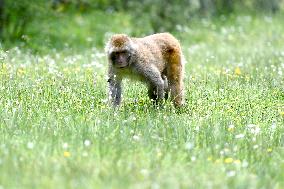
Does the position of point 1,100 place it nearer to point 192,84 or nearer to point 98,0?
point 192,84

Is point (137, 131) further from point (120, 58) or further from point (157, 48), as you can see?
point (157, 48)

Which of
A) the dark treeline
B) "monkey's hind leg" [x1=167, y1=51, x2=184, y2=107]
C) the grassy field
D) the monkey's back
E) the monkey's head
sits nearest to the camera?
the grassy field

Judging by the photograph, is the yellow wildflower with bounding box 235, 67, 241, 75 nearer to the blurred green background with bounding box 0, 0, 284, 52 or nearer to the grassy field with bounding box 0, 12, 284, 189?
the grassy field with bounding box 0, 12, 284, 189

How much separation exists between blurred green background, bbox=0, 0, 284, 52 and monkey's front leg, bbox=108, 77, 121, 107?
5152mm

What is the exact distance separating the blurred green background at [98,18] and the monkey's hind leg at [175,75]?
4.86 m

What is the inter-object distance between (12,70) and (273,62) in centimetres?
518

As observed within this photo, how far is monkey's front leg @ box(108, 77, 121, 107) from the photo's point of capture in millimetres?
9453

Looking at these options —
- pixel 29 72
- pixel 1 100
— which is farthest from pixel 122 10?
pixel 1 100

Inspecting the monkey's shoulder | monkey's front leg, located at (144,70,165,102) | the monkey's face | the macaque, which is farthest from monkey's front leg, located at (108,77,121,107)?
monkey's front leg, located at (144,70,165,102)

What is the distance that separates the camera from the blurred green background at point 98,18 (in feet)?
58.0

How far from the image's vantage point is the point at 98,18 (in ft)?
76.3

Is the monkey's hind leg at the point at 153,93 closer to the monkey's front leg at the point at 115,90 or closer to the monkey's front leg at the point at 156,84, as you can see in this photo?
the monkey's front leg at the point at 156,84

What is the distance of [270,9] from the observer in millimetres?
24734

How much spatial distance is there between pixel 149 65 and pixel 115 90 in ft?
1.89
